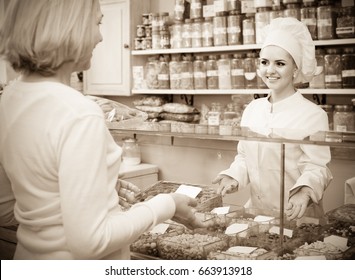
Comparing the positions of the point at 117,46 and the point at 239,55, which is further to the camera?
the point at 117,46

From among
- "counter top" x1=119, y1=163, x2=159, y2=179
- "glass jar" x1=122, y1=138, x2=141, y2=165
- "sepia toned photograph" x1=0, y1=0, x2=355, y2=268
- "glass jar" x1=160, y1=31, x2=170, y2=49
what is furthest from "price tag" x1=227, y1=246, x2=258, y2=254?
"glass jar" x1=160, y1=31, x2=170, y2=49

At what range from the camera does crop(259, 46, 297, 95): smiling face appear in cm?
216

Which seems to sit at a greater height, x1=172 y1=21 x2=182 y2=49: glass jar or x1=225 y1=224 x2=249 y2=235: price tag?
x1=172 y1=21 x2=182 y2=49: glass jar

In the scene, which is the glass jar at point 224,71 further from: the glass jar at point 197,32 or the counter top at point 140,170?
the counter top at point 140,170

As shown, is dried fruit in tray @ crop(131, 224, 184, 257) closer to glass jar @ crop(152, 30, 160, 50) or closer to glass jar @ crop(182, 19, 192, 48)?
glass jar @ crop(182, 19, 192, 48)

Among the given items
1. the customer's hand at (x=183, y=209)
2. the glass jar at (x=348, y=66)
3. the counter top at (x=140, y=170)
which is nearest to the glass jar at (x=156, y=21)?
the glass jar at (x=348, y=66)

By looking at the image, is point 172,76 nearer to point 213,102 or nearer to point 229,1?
point 213,102

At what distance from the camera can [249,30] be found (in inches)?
111

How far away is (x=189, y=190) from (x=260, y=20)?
136 cm

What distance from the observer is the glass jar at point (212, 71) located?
3012 millimetres

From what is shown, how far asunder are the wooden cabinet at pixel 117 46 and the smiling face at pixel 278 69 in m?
1.46

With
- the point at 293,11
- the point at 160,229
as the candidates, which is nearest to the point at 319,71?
the point at 293,11

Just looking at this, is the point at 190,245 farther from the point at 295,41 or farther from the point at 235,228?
the point at 295,41

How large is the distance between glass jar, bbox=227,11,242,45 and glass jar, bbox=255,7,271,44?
132mm
